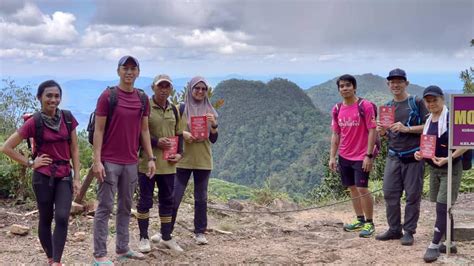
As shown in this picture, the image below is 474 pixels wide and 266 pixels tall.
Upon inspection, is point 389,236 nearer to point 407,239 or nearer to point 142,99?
point 407,239

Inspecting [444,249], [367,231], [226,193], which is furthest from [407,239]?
[226,193]

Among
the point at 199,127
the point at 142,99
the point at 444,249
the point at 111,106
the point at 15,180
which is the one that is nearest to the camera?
the point at 111,106

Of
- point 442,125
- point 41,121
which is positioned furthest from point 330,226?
point 41,121

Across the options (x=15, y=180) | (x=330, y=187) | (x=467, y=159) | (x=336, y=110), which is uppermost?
(x=336, y=110)

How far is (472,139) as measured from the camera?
4938mm

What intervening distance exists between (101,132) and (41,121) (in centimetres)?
51

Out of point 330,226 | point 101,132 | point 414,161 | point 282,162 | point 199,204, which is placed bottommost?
point 282,162

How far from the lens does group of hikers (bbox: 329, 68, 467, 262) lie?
16.8ft

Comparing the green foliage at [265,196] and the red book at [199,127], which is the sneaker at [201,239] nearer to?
the red book at [199,127]

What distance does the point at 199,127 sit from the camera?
5457 mm

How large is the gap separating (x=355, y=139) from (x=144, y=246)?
2.60 meters

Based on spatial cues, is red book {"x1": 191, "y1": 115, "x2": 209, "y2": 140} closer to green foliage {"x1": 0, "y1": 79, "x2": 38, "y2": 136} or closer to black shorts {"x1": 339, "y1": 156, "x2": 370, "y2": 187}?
black shorts {"x1": 339, "y1": 156, "x2": 370, "y2": 187}

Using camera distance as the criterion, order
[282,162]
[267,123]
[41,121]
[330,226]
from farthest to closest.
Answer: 1. [267,123]
2. [282,162]
3. [330,226]
4. [41,121]

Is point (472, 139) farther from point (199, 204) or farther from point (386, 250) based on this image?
point (199, 204)
